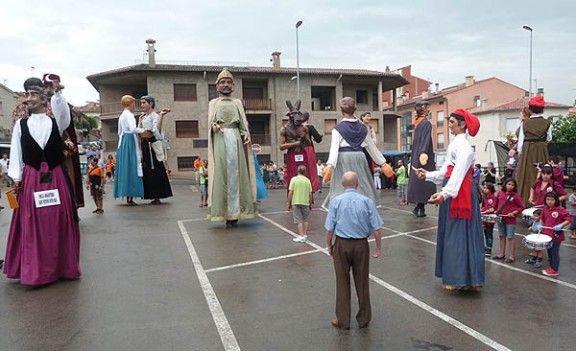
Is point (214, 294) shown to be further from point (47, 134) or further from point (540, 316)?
point (540, 316)

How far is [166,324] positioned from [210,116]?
17.6 ft

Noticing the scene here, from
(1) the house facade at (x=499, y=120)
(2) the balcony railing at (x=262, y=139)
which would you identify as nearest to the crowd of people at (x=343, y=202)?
(2) the balcony railing at (x=262, y=139)

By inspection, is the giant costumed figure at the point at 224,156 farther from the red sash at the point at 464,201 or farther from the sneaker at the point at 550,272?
the sneaker at the point at 550,272

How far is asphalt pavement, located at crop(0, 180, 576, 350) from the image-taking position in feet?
13.5

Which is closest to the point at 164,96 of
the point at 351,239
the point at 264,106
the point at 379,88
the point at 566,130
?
the point at 264,106

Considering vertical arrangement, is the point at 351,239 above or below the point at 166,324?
above

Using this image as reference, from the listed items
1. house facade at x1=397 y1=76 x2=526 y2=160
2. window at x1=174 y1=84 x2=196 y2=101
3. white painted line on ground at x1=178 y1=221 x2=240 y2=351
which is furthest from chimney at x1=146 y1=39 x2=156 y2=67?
Answer: white painted line on ground at x1=178 y1=221 x2=240 y2=351

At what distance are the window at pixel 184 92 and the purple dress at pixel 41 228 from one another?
33685mm

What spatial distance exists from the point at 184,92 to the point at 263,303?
35590mm

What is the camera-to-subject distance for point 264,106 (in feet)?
132

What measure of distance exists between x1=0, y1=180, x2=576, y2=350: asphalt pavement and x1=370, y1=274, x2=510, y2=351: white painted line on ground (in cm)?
1

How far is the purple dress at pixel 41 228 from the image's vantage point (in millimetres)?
5625

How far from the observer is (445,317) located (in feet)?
15.3

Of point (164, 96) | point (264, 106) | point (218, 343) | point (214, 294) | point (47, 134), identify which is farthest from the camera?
point (264, 106)
